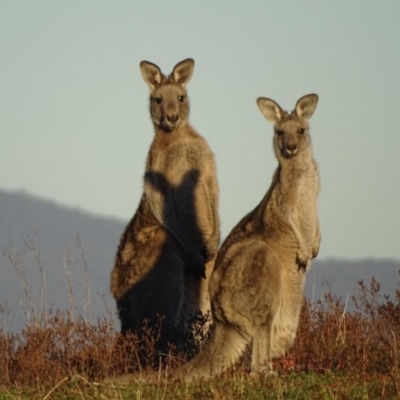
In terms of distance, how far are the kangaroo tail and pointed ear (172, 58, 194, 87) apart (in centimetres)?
378

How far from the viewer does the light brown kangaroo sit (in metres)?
10.2

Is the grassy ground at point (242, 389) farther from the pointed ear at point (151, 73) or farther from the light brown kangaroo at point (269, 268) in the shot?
the pointed ear at point (151, 73)

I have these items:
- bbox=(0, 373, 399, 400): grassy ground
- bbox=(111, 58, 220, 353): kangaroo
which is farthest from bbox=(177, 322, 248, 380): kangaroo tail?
bbox=(111, 58, 220, 353): kangaroo

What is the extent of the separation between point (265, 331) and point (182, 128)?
135 inches

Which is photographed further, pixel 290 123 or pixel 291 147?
pixel 290 123

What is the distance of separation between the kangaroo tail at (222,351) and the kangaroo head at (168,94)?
A: 317 cm

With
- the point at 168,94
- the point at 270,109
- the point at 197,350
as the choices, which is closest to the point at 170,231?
the point at 168,94

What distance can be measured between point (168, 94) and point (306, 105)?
2.19 meters

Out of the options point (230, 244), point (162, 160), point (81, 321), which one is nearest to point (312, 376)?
point (230, 244)

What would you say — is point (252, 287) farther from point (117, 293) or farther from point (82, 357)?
point (117, 293)

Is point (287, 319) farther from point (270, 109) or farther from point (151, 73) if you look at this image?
point (151, 73)

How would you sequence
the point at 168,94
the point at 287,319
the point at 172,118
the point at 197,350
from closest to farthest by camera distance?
the point at 287,319 → the point at 197,350 → the point at 172,118 → the point at 168,94

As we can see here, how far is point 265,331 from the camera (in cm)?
1020

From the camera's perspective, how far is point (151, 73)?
13422mm
